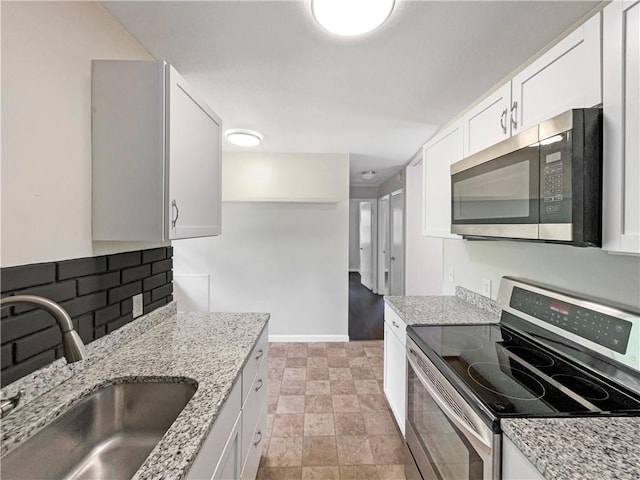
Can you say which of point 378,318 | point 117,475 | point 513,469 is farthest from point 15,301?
point 378,318

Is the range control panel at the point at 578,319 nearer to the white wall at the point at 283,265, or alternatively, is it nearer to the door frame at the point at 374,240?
the white wall at the point at 283,265

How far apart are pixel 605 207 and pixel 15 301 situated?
1.60m

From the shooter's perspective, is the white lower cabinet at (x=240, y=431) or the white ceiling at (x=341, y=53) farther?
the white ceiling at (x=341, y=53)

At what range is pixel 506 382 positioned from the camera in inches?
42.9

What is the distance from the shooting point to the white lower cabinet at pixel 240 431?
0.88m

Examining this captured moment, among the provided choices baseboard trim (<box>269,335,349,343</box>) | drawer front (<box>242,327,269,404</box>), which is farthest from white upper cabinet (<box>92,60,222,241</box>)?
baseboard trim (<box>269,335,349,343</box>)

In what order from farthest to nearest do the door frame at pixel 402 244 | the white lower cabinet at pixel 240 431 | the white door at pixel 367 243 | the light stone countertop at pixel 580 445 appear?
the white door at pixel 367 243
the door frame at pixel 402 244
the white lower cabinet at pixel 240 431
the light stone countertop at pixel 580 445

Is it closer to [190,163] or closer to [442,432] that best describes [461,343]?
[442,432]

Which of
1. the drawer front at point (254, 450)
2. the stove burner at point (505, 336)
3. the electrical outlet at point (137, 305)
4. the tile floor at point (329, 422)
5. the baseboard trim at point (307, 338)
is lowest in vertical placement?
the tile floor at point (329, 422)

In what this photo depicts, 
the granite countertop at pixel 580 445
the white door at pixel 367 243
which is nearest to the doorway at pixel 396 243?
the white door at pixel 367 243

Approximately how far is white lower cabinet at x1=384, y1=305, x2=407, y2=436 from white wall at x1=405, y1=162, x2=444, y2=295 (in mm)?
1423

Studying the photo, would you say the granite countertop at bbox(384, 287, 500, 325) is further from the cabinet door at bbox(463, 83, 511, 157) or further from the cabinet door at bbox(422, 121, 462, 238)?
the cabinet door at bbox(463, 83, 511, 157)

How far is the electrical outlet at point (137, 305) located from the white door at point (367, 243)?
5.31 m

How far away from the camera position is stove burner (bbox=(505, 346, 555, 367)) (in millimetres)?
1242
